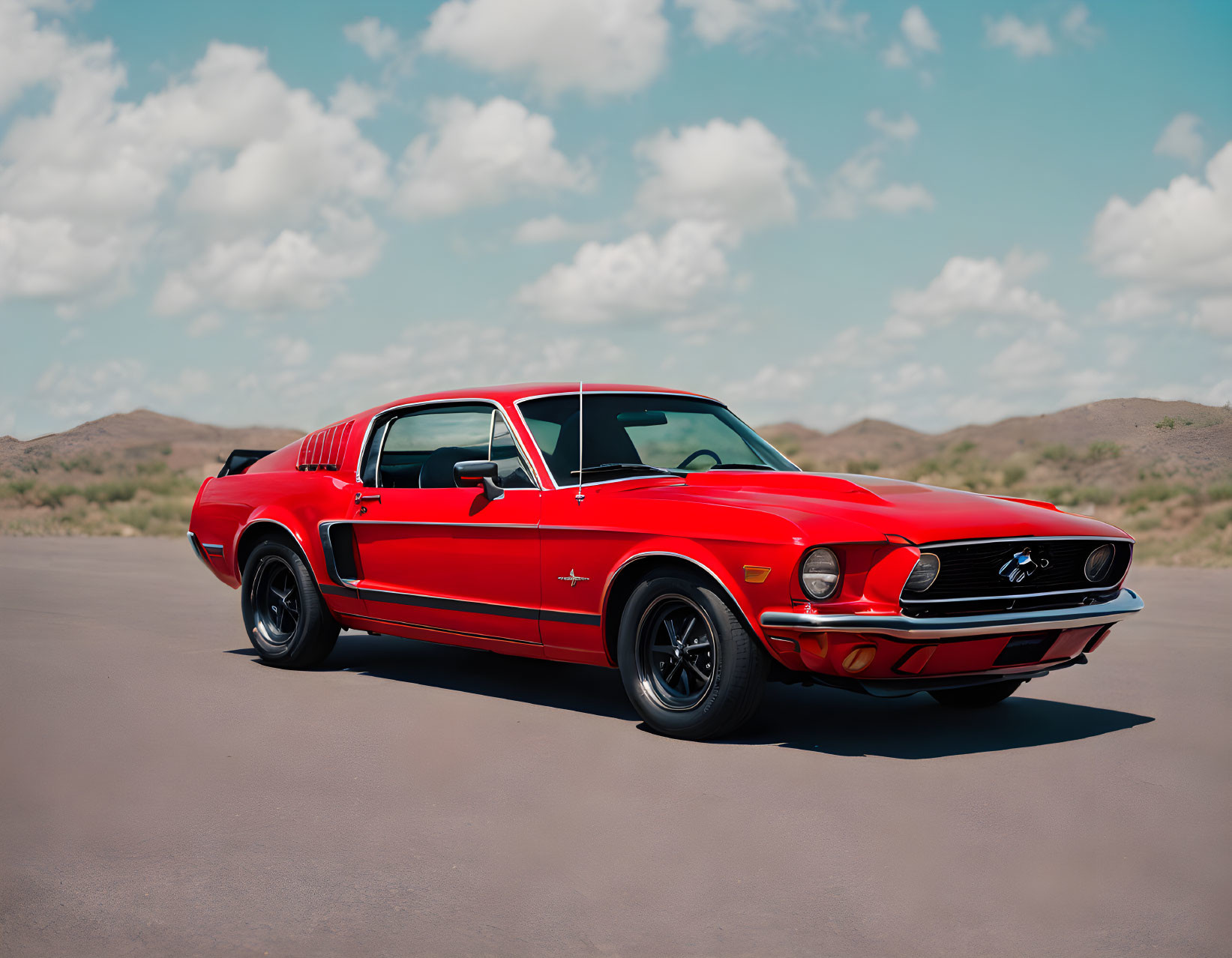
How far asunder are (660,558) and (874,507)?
37.7 inches

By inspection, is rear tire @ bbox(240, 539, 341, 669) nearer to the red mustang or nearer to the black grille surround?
the red mustang

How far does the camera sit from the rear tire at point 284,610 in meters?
7.16

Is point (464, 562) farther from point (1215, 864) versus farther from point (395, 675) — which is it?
point (1215, 864)

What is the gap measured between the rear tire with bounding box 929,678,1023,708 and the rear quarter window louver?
3.73 meters

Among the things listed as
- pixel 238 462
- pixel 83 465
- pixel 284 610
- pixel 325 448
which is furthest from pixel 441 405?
pixel 83 465

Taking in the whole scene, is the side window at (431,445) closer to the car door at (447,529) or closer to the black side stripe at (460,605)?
the car door at (447,529)

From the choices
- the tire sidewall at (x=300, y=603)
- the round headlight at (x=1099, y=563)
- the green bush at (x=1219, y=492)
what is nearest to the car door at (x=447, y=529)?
the tire sidewall at (x=300, y=603)

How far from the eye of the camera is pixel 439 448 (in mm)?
7047

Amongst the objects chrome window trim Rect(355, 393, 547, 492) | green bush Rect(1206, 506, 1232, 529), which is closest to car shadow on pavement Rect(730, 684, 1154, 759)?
chrome window trim Rect(355, 393, 547, 492)

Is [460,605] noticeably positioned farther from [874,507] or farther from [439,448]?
[874,507]

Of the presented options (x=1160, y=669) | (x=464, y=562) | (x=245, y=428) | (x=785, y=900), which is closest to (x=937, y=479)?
(x=1160, y=669)

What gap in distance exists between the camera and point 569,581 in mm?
5691

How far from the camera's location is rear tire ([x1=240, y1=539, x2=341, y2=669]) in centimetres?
716

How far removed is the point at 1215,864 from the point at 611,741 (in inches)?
96.6
